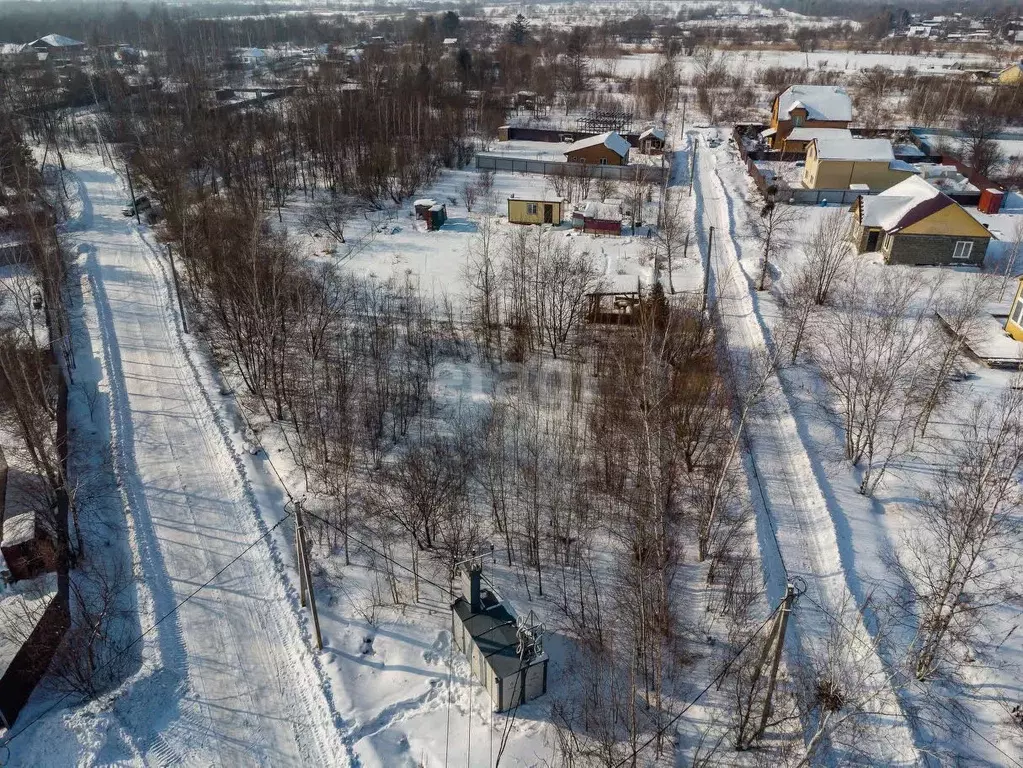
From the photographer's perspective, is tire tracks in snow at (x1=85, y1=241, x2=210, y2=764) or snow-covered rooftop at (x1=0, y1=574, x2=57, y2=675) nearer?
tire tracks in snow at (x1=85, y1=241, x2=210, y2=764)

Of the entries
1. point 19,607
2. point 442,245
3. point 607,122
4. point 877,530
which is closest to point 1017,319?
point 877,530

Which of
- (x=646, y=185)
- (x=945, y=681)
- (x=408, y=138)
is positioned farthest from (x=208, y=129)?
(x=945, y=681)

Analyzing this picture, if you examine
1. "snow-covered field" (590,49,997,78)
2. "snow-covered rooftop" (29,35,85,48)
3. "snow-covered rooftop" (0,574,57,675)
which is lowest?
"snow-covered rooftop" (0,574,57,675)

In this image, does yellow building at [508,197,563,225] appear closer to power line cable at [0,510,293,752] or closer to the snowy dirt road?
the snowy dirt road

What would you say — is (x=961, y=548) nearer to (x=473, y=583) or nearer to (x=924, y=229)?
(x=473, y=583)

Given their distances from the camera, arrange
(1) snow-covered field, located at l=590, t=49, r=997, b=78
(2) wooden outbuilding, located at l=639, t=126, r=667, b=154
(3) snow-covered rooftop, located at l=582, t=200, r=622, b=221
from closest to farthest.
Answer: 1. (3) snow-covered rooftop, located at l=582, t=200, r=622, b=221
2. (2) wooden outbuilding, located at l=639, t=126, r=667, b=154
3. (1) snow-covered field, located at l=590, t=49, r=997, b=78

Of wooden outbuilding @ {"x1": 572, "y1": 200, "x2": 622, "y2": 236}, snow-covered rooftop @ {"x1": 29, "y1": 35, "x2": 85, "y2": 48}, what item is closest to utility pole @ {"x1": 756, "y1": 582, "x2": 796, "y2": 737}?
wooden outbuilding @ {"x1": 572, "y1": 200, "x2": 622, "y2": 236}
